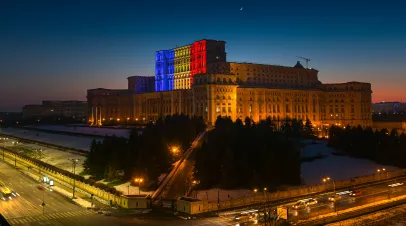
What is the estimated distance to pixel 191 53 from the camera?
12888cm

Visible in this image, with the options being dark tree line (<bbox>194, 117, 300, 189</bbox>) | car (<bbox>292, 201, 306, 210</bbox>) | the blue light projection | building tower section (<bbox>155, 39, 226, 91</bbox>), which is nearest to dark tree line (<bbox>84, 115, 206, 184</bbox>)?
dark tree line (<bbox>194, 117, 300, 189</bbox>)

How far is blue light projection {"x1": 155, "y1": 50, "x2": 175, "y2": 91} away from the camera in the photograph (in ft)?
452

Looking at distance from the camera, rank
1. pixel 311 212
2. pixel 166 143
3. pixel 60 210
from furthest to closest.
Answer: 1. pixel 166 143
2. pixel 60 210
3. pixel 311 212

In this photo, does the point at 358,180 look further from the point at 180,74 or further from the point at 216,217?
the point at 180,74

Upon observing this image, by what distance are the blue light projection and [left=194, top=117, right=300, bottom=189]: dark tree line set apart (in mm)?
77733

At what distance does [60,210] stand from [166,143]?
24.4m

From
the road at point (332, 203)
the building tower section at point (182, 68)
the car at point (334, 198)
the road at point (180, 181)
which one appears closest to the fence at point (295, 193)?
the road at point (332, 203)

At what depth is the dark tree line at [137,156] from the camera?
56.8m

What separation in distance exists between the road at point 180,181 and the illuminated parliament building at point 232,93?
44523 millimetres

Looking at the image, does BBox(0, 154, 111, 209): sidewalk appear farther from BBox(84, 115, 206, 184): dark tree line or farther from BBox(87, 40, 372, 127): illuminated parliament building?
BBox(87, 40, 372, 127): illuminated parliament building

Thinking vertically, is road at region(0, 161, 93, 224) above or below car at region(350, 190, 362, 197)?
below

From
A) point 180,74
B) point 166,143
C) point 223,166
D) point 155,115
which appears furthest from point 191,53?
point 223,166

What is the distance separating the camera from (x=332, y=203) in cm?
4341

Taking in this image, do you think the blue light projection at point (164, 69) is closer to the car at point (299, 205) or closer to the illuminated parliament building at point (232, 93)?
the illuminated parliament building at point (232, 93)
